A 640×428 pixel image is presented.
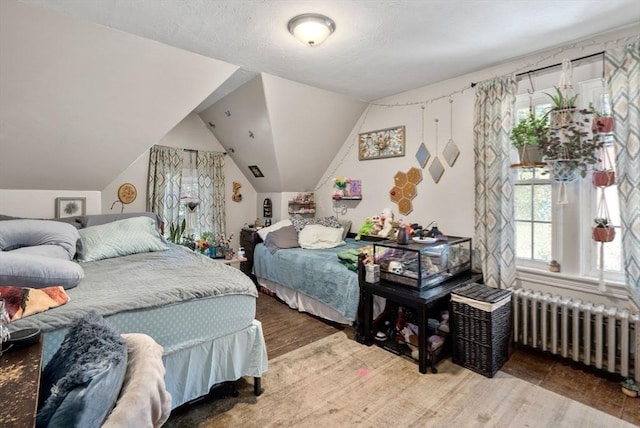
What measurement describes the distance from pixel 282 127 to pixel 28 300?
2.86 metres

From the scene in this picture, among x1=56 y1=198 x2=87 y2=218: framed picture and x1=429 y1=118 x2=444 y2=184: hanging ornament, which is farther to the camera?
x1=429 y1=118 x2=444 y2=184: hanging ornament

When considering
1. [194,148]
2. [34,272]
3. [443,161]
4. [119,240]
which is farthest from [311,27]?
[194,148]

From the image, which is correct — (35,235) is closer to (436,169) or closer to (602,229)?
(436,169)

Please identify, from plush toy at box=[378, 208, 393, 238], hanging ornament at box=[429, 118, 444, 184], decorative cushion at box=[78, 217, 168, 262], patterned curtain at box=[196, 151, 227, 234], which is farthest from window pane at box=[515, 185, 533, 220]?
patterned curtain at box=[196, 151, 227, 234]

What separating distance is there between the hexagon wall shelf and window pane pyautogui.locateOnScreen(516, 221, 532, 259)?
1.08 metres

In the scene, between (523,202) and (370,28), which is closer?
(370,28)

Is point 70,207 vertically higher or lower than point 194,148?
lower

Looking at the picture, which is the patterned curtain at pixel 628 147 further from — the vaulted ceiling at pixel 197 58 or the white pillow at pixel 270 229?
the white pillow at pixel 270 229

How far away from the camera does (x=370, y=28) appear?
221 cm

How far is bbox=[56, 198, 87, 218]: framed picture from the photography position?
3.16 m

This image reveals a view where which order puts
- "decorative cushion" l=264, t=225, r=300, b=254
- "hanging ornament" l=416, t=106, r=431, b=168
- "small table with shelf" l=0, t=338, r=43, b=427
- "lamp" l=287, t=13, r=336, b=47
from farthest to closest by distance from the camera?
"decorative cushion" l=264, t=225, r=300, b=254 < "hanging ornament" l=416, t=106, r=431, b=168 < "lamp" l=287, t=13, r=336, b=47 < "small table with shelf" l=0, t=338, r=43, b=427

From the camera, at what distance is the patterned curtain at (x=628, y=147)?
6.84 ft

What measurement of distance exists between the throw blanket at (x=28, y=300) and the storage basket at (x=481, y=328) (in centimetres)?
242

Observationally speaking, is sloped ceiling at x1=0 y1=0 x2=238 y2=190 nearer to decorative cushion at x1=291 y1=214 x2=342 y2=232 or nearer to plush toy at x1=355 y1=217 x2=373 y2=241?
decorative cushion at x1=291 y1=214 x2=342 y2=232
